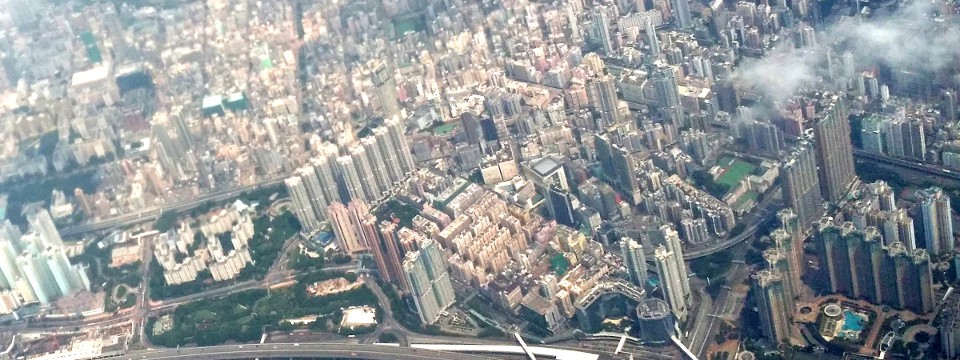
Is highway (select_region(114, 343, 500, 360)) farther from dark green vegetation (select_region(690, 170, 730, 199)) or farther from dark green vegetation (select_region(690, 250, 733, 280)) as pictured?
dark green vegetation (select_region(690, 170, 730, 199))

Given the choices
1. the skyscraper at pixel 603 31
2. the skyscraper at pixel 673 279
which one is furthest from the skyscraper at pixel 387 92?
the skyscraper at pixel 673 279

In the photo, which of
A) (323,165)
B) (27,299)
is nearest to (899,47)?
(323,165)

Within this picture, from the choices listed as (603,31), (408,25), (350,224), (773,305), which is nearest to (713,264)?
(773,305)

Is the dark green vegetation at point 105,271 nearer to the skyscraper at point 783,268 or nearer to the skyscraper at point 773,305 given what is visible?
the skyscraper at point 773,305

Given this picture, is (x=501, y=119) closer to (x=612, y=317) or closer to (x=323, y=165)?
(x=323, y=165)

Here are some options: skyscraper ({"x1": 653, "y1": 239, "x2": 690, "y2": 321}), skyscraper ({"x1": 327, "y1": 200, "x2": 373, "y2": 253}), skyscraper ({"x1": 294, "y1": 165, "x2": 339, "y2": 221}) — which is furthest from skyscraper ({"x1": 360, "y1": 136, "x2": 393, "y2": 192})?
skyscraper ({"x1": 653, "y1": 239, "x2": 690, "y2": 321})
